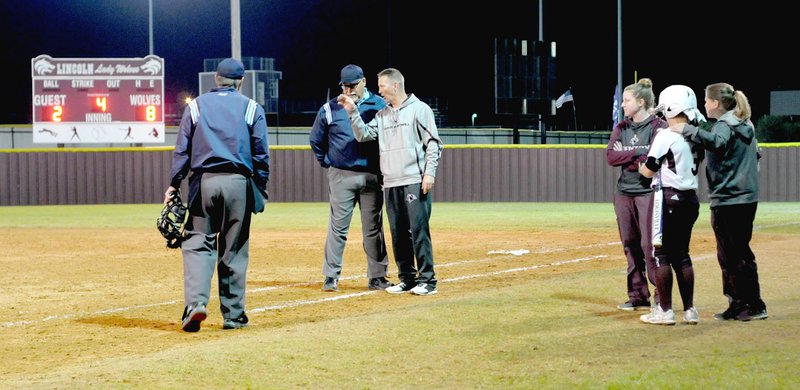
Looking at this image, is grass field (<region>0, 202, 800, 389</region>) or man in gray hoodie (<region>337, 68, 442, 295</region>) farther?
man in gray hoodie (<region>337, 68, 442, 295</region>)

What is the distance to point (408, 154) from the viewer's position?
32.4 ft

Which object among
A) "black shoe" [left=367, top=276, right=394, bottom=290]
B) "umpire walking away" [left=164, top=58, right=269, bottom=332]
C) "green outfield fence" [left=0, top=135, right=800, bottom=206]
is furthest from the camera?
"green outfield fence" [left=0, top=135, right=800, bottom=206]

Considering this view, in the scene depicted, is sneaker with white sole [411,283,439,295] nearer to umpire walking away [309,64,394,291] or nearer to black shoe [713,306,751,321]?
umpire walking away [309,64,394,291]

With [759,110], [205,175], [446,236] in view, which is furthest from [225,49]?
[205,175]

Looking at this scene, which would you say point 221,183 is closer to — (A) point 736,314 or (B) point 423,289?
(B) point 423,289

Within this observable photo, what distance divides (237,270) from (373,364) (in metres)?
1.99

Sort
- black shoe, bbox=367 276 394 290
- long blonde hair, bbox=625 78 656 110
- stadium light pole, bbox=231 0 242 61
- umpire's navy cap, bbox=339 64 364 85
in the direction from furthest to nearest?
stadium light pole, bbox=231 0 242 61 < black shoe, bbox=367 276 394 290 < umpire's navy cap, bbox=339 64 364 85 < long blonde hair, bbox=625 78 656 110

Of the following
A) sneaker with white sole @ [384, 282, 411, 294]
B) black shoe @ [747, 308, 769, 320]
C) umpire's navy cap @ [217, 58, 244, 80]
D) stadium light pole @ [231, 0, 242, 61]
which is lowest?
sneaker with white sole @ [384, 282, 411, 294]

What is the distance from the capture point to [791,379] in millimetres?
6152

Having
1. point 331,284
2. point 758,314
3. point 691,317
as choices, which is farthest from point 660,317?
point 331,284

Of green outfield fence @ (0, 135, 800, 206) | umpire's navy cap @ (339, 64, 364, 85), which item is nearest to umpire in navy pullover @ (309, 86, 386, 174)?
umpire's navy cap @ (339, 64, 364, 85)

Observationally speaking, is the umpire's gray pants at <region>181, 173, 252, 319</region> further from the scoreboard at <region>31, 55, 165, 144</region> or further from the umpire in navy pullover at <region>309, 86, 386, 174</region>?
the scoreboard at <region>31, 55, 165, 144</region>

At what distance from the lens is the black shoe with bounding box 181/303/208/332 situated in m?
8.05

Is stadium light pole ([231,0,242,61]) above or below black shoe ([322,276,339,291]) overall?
above
